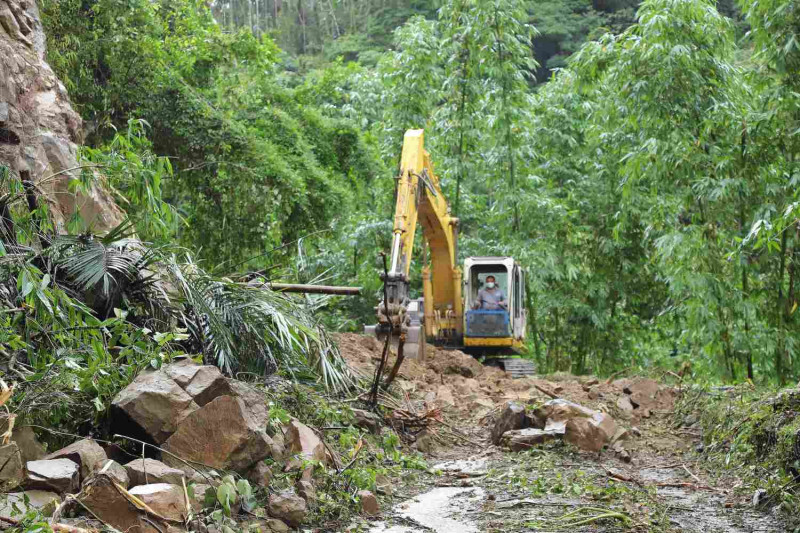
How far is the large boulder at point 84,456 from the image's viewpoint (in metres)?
4.04

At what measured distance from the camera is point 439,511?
5586 mm

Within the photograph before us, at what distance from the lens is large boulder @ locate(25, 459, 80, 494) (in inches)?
148

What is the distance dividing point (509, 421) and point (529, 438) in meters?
0.47

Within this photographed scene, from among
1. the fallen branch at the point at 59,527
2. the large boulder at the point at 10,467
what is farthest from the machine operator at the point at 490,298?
the fallen branch at the point at 59,527

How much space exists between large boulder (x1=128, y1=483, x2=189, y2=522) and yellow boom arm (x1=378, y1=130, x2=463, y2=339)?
4980 mm

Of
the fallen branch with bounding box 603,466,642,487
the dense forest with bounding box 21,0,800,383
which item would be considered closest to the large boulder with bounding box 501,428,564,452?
the fallen branch with bounding box 603,466,642,487

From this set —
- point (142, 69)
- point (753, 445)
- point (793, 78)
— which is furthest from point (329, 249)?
point (753, 445)

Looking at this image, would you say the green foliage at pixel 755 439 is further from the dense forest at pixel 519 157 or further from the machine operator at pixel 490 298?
the machine operator at pixel 490 298

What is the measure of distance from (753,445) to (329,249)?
43.0 ft

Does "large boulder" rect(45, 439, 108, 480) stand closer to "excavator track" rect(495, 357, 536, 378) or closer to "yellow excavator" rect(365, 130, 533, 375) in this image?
"yellow excavator" rect(365, 130, 533, 375)

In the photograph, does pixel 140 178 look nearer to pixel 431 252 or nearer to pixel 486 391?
pixel 486 391

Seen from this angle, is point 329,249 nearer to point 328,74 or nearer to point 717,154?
point 328,74

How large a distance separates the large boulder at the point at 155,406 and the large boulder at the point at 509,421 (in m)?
4.29

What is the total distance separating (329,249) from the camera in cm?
1891
